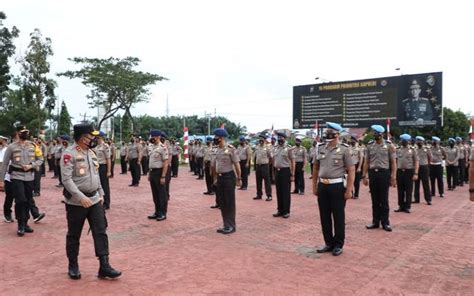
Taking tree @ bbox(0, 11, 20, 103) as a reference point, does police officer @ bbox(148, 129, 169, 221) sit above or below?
below

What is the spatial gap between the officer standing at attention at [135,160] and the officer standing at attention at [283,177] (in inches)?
309

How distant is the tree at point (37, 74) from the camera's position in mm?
29500

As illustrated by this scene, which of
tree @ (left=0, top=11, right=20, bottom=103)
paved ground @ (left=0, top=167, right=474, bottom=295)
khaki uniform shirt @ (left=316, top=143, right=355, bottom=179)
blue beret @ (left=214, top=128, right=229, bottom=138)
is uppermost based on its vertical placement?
tree @ (left=0, top=11, right=20, bottom=103)

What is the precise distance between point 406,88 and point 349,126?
3.38m

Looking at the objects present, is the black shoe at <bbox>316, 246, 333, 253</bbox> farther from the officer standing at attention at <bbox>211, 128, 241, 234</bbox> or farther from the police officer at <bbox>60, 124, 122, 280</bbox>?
the police officer at <bbox>60, 124, 122, 280</bbox>

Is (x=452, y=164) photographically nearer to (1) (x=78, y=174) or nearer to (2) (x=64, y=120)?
(1) (x=78, y=174)

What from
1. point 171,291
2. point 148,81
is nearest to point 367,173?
point 171,291

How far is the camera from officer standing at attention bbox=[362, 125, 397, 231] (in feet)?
26.2

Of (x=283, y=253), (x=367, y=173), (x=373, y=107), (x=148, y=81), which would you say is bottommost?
(x=283, y=253)

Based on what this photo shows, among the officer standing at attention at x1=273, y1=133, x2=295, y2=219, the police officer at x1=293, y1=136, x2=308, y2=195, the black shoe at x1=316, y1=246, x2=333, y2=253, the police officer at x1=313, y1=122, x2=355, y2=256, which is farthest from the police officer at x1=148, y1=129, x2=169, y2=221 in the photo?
the police officer at x1=293, y1=136, x2=308, y2=195

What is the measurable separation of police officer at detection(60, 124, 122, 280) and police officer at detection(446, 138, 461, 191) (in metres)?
14.2

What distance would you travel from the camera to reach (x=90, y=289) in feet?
15.1

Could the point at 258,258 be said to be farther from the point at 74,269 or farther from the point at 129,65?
the point at 129,65

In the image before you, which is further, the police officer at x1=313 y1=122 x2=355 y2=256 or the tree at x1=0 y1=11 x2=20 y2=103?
the tree at x1=0 y1=11 x2=20 y2=103
